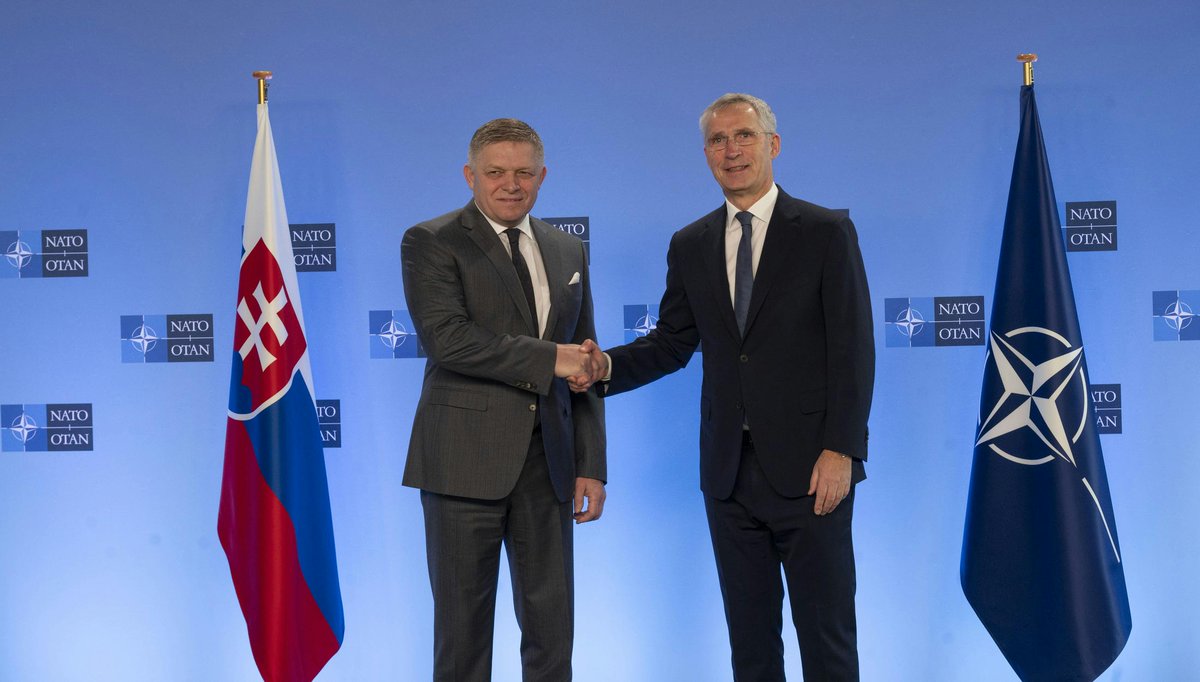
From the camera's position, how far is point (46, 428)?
11.5 feet

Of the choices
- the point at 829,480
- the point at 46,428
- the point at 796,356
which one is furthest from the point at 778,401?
the point at 46,428

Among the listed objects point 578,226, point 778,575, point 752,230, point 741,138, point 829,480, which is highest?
point 741,138

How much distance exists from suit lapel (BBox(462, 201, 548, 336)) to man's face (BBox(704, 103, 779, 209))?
621 mm

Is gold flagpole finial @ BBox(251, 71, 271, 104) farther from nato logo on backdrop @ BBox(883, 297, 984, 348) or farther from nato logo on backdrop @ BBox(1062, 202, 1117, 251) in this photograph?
nato logo on backdrop @ BBox(1062, 202, 1117, 251)

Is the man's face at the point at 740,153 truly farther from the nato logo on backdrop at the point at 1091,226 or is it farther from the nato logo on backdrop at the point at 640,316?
the nato logo on backdrop at the point at 1091,226

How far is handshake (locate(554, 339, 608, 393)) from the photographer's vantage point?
7.96 ft

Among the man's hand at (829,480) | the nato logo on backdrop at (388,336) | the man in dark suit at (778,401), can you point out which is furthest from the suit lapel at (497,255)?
the nato logo on backdrop at (388,336)

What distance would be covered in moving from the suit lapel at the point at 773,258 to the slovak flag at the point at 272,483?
Result: 1.60 metres

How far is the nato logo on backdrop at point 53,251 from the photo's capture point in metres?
3.50

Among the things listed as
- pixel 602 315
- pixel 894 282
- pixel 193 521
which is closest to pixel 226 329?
pixel 193 521

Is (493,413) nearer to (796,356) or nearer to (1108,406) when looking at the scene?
(796,356)

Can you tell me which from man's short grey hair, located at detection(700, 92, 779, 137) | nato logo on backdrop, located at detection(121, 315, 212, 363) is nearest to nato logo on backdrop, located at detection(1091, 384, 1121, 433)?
man's short grey hair, located at detection(700, 92, 779, 137)

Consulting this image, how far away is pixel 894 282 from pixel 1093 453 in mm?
875

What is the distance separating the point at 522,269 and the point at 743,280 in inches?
23.2
